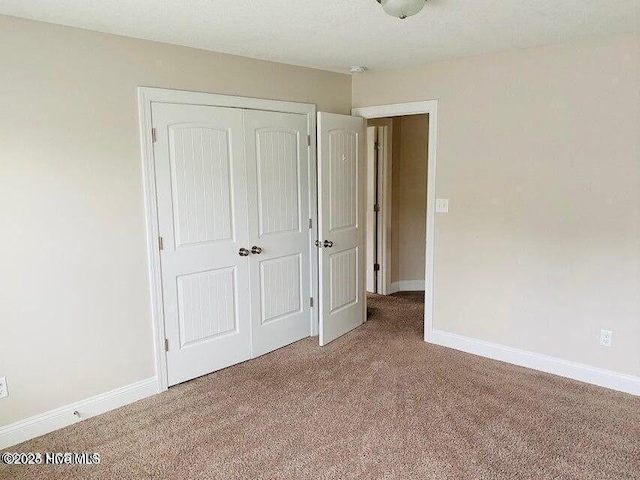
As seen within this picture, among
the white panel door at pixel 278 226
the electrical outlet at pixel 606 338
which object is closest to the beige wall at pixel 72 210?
the white panel door at pixel 278 226

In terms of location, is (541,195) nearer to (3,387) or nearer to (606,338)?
(606,338)

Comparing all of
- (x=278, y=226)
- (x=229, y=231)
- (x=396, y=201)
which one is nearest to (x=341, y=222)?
(x=278, y=226)

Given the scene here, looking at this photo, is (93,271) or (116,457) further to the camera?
(93,271)

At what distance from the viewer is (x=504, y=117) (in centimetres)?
333

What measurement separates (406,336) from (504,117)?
78.9 inches

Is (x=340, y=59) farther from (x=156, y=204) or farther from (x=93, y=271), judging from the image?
(x=93, y=271)

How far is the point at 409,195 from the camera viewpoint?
5.49 meters

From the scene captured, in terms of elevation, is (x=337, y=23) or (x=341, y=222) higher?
(x=337, y=23)

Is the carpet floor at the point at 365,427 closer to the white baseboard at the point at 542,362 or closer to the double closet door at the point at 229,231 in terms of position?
the white baseboard at the point at 542,362

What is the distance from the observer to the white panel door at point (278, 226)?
347 cm

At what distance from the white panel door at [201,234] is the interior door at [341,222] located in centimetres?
67

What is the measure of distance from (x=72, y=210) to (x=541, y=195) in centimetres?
307

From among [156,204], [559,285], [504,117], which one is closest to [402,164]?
[504,117]

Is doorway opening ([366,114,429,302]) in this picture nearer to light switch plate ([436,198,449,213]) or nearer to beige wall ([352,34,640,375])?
beige wall ([352,34,640,375])
